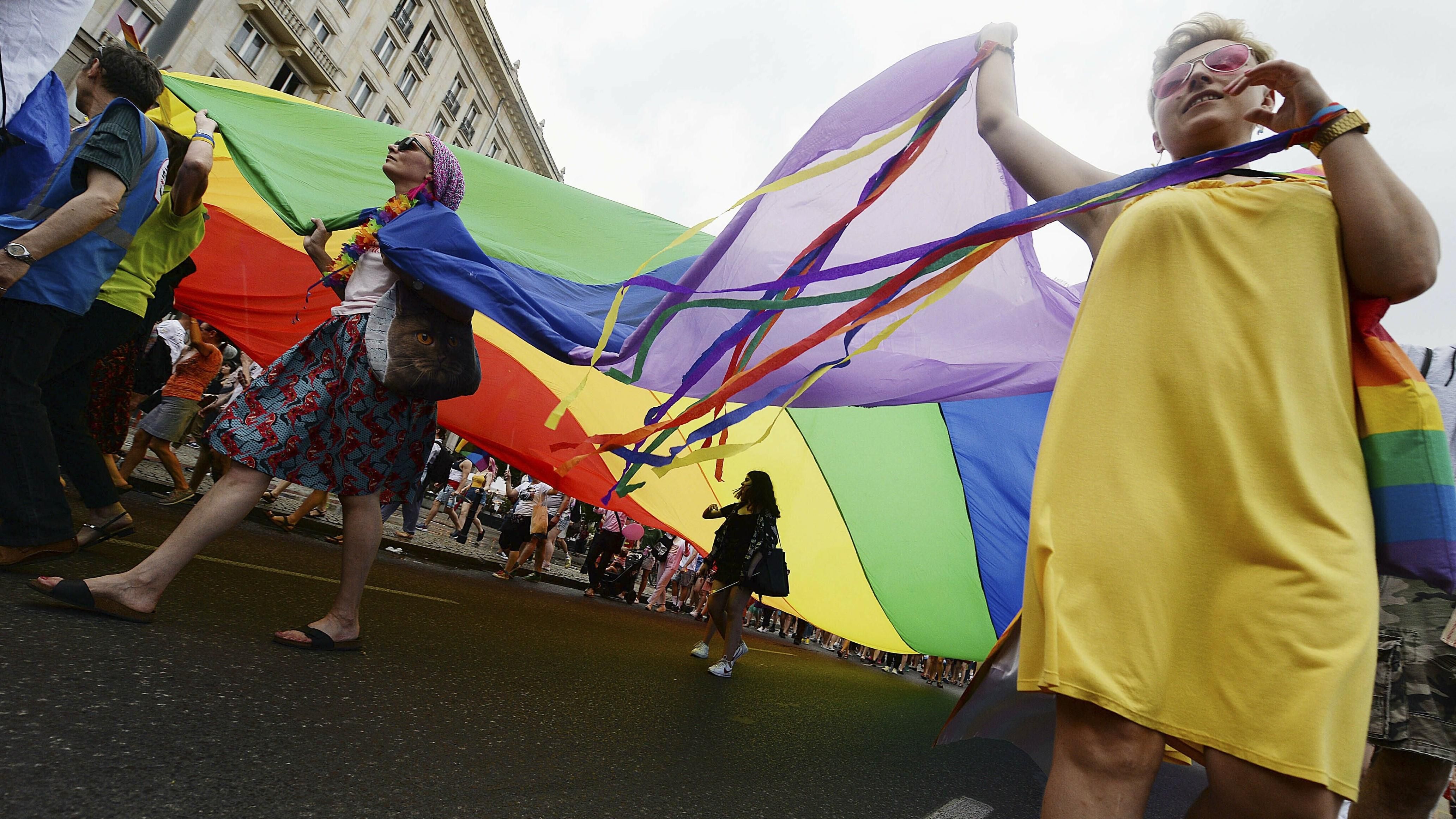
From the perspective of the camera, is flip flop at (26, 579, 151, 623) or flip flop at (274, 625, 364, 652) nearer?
flip flop at (26, 579, 151, 623)

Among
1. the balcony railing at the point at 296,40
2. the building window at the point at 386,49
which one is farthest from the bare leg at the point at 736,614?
the building window at the point at 386,49

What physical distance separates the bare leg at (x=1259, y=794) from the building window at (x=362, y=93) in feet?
113

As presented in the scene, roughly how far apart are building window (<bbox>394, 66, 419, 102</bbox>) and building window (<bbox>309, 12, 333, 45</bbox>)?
4.40 metres

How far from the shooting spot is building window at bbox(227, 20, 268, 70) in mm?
24438

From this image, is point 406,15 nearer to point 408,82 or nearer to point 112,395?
point 408,82

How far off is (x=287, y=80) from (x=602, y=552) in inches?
1040

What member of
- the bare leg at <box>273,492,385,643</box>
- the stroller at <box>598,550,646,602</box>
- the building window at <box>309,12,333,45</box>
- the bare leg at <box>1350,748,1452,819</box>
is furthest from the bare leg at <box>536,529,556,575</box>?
the building window at <box>309,12,333,45</box>

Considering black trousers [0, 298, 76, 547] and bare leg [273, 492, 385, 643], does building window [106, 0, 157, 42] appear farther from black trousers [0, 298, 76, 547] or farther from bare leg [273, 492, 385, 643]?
bare leg [273, 492, 385, 643]

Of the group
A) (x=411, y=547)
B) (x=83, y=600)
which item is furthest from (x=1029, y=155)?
(x=411, y=547)

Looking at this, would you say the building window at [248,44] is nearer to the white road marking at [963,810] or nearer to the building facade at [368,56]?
the building facade at [368,56]

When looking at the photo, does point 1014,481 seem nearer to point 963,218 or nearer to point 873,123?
point 963,218

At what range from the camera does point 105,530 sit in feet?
10.4

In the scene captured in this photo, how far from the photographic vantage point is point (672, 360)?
9.24 ft

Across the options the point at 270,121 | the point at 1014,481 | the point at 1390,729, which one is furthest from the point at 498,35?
the point at 1390,729
